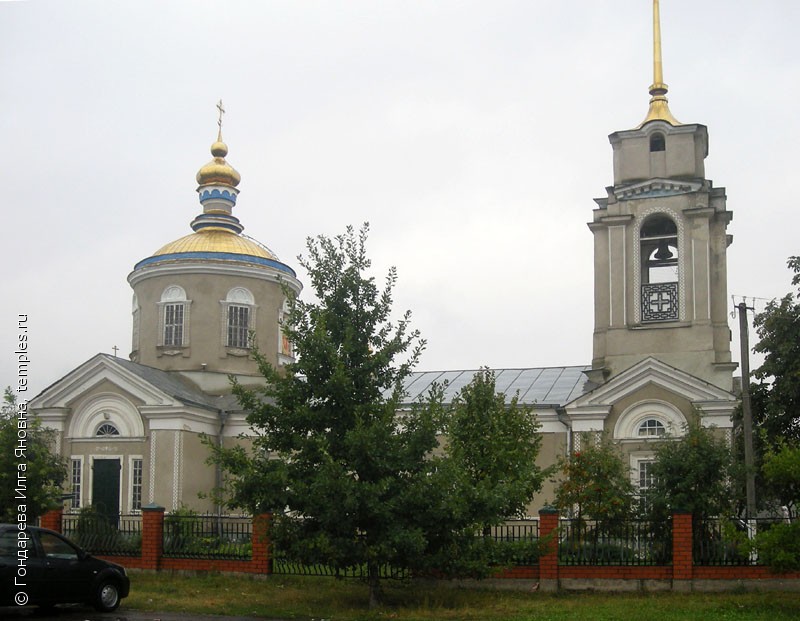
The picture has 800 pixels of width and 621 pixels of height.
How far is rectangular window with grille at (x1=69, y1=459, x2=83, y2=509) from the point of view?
30.8m

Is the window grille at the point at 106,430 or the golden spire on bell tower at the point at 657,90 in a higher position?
the golden spire on bell tower at the point at 657,90

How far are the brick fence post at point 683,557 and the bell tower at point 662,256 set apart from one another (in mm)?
9735

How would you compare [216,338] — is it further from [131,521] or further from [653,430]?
[653,430]

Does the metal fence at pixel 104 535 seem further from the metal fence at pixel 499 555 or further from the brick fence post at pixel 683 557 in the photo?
the brick fence post at pixel 683 557

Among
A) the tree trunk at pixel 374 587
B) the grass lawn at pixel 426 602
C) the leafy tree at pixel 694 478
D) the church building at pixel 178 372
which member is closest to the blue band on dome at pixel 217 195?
the church building at pixel 178 372

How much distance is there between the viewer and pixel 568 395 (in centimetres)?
3002

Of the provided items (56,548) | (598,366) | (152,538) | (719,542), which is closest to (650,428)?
(598,366)

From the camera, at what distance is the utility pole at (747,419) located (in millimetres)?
21547

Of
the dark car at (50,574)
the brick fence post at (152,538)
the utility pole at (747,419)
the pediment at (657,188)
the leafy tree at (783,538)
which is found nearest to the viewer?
the dark car at (50,574)

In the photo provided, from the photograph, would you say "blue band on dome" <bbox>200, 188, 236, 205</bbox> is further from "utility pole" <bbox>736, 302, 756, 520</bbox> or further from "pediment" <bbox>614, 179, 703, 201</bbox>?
"utility pole" <bbox>736, 302, 756, 520</bbox>

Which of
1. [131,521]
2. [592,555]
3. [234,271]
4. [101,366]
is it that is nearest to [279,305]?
[234,271]

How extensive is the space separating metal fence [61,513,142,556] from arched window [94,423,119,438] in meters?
7.94

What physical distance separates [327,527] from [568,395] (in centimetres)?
1457

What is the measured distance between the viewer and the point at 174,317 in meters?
34.8
